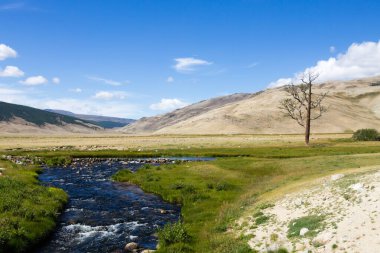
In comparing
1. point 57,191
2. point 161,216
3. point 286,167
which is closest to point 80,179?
point 57,191

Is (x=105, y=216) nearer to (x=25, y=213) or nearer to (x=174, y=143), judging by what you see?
(x=25, y=213)

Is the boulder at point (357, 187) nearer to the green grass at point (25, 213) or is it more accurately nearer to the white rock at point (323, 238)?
the white rock at point (323, 238)

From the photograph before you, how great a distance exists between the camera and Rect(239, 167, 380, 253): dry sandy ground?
17.4 metres

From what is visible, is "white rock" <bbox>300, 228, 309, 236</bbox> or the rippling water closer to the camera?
"white rock" <bbox>300, 228, 309, 236</bbox>

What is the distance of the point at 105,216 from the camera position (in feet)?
104

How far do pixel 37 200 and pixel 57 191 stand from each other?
21.1 ft

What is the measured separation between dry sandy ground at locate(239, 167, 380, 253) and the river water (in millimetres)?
7776

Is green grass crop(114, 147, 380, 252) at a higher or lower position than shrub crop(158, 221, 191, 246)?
higher

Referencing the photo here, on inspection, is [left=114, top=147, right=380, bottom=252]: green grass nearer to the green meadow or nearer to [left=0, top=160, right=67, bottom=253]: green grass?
the green meadow

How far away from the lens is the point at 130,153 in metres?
83.4

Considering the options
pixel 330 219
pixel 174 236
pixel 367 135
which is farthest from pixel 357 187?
pixel 367 135

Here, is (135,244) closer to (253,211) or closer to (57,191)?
(253,211)

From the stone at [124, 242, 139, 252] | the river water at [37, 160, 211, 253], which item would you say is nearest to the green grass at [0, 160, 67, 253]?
the river water at [37, 160, 211, 253]

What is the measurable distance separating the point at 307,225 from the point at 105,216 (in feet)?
57.7
